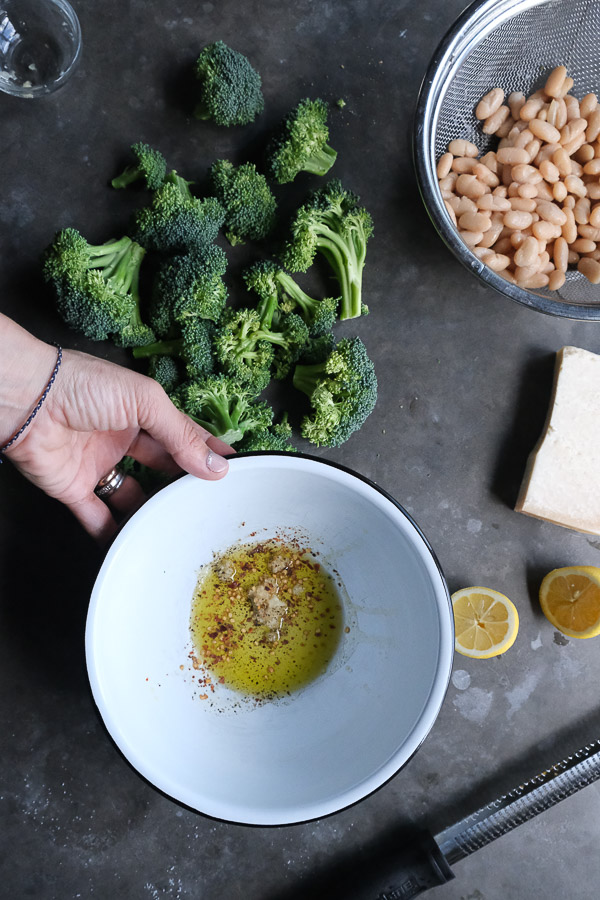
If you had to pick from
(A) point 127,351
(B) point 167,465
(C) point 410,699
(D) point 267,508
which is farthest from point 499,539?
(A) point 127,351

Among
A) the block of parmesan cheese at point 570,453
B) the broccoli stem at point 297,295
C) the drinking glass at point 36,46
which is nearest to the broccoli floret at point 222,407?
the broccoli stem at point 297,295

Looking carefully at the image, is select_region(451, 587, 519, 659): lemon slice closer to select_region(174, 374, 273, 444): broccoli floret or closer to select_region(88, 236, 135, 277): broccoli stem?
select_region(174, 374, 273, 444): broccoli floret

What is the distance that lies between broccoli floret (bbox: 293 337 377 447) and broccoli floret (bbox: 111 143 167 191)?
0.78 m

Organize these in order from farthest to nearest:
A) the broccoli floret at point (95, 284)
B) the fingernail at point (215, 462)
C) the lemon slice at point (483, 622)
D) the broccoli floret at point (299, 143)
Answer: the lemon slice at point (483, 622) → the broccoli floret at point (299, 143) → the broccoli floret at point (95, 284) → the fingernail at point (215, 462)

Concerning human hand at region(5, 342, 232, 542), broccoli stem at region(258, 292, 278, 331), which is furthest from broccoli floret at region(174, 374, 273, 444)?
broccoli stem at region(258, 292, 278, 331)

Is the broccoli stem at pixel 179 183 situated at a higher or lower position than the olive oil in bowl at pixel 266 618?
higher

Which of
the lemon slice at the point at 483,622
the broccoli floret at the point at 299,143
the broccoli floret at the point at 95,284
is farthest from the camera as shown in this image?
the lemon slice at the point at 483,622

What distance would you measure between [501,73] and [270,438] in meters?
1.48

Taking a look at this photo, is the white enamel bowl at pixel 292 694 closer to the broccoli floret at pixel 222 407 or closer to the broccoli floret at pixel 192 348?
the broccoli floret at pixel 222 407

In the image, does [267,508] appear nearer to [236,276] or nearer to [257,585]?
[257,585]

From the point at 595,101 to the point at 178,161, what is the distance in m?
1.40

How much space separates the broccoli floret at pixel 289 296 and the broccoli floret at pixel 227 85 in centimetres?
47

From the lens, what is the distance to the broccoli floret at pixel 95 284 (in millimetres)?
1994

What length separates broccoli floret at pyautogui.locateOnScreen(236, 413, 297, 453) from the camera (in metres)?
2.10
